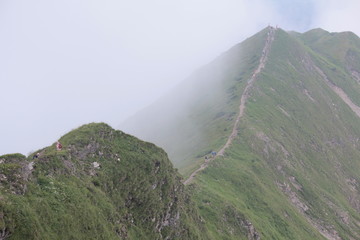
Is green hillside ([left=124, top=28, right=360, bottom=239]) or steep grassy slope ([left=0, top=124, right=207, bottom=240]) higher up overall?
steep grassy slope ([left=0, top=124, right=207, bottom=240])

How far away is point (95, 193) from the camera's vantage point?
3547 cm

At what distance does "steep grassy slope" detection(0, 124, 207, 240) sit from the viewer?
26844mm

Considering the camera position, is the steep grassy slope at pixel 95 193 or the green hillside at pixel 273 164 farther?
the green hillside at pixel 273 164

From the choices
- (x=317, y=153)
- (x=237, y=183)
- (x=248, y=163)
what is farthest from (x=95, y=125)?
(x=317, y=153)

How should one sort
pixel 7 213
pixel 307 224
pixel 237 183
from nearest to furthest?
1. pixel 7 213
2. pixel 237 183
3. pixel 307 224

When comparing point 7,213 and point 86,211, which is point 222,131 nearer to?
point 86,211

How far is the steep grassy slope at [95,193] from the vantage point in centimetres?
2684

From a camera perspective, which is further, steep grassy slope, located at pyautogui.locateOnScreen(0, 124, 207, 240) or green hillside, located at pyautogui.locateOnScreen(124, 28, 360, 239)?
green hillside, located at pyautogui.locateOnScreen(124, 28, 360, 239)

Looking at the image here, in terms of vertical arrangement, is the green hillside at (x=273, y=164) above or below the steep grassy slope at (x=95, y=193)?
below

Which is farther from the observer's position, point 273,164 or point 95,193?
point 273,164

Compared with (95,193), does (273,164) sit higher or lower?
lower

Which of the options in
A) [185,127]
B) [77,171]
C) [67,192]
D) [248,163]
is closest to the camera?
[67,192]

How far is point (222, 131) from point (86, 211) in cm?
10513

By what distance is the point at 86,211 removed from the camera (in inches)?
1261
